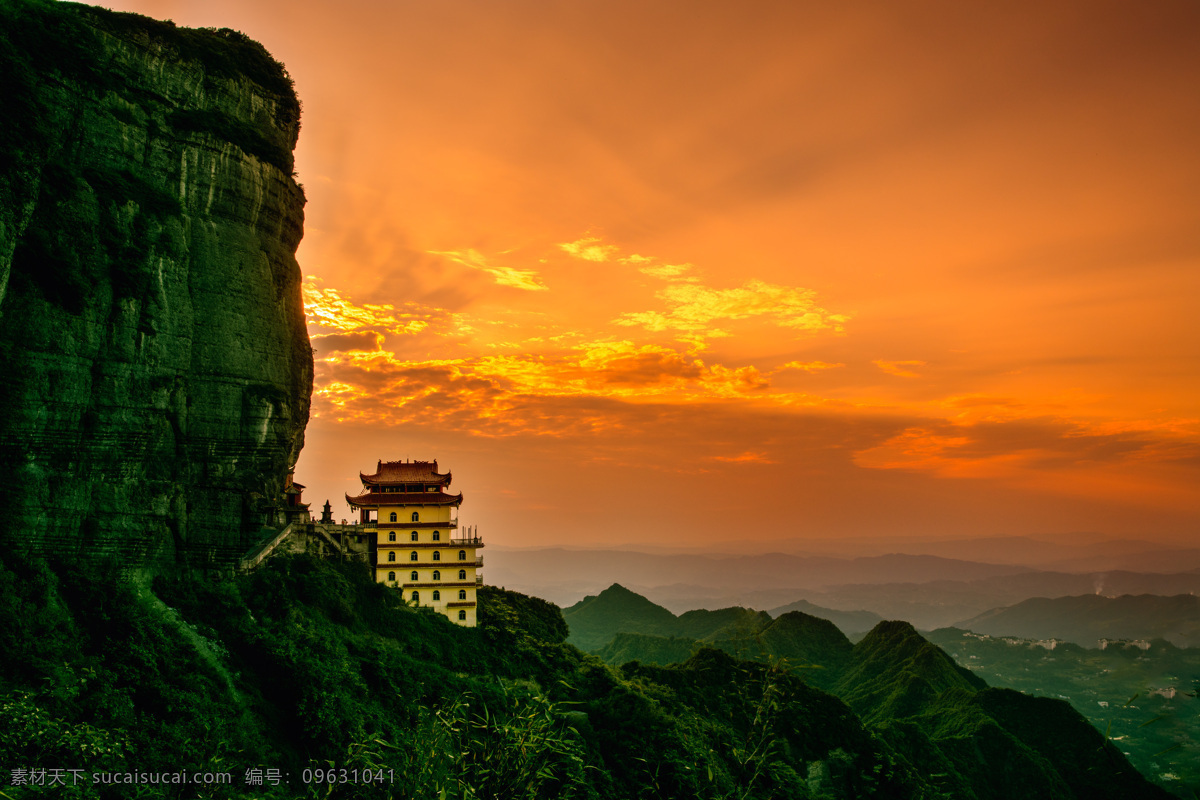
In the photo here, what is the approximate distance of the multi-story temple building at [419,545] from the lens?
44.9m

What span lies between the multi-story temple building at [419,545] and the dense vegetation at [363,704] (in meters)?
1.96

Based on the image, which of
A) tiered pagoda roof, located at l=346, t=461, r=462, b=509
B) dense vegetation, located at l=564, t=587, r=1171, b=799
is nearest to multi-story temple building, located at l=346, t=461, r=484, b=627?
tiered pagoda roof, located at l=346, t=461, r=462, b=509

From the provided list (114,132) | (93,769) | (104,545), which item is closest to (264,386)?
(104,545)

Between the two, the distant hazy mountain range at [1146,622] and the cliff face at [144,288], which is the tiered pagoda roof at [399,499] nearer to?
the cliff face at [144,288]

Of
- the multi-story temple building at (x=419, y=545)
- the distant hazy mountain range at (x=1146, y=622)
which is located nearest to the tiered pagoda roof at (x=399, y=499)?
the multi-story temple building at (x=419, y=545)

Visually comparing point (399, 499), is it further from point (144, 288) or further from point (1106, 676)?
point (1106, 676)

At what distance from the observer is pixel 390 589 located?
141 feet

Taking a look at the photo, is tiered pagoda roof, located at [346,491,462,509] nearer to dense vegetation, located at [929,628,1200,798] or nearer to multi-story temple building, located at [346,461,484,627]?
multi-story temple building, located at [346,461,484,627]

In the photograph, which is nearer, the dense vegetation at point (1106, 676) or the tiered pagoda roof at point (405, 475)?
the tiered pagoda roof at point (405, 475)

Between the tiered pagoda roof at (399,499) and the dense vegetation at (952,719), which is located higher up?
the tiered pagoda roof at (399,499)

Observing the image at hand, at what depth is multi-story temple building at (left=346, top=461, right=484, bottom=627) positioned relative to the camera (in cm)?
4488

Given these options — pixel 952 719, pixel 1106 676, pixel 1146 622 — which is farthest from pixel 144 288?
pixel 1146 622

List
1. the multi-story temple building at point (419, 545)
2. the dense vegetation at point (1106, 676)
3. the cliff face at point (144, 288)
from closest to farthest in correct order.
Answer: the cliff face at point (144, 288)
the multi-story temple building at point (419, 545)
the dense vegetation at point (1106, 676)

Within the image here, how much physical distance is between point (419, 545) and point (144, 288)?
2123cm
